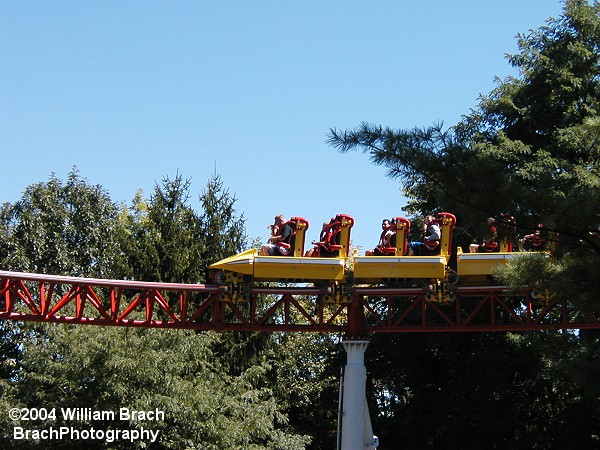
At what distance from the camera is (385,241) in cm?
1698

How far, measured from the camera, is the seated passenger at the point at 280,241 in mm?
16859

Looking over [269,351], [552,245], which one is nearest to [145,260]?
[269,351]

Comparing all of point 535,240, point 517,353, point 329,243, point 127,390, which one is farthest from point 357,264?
point 517,353

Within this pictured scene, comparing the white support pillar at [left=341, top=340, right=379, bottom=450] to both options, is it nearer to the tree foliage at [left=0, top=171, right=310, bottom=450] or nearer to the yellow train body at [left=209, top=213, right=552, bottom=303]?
the yellow train body at [left=209, top=213, right=552, bottom=303]

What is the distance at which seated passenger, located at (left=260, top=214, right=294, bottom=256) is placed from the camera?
1686 cm

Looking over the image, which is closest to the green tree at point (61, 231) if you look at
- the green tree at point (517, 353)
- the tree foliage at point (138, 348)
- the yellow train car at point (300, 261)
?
the tree foliage at point (138, 348)

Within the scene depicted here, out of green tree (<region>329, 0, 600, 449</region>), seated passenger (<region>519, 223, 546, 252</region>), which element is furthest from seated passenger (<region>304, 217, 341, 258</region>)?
seated passenger (<region>519, 223, 546, 252</region>)

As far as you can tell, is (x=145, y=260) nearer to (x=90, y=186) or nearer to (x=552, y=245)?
(x=90, y=186)

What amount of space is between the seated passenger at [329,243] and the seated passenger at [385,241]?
2.04 feet

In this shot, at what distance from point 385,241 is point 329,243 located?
3.37 feet

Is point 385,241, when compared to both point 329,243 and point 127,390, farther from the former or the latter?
point 127,390

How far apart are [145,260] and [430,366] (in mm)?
8941

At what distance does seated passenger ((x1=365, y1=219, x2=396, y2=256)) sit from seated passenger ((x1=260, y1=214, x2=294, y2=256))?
4.83ft

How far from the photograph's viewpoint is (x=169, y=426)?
20625 mm
